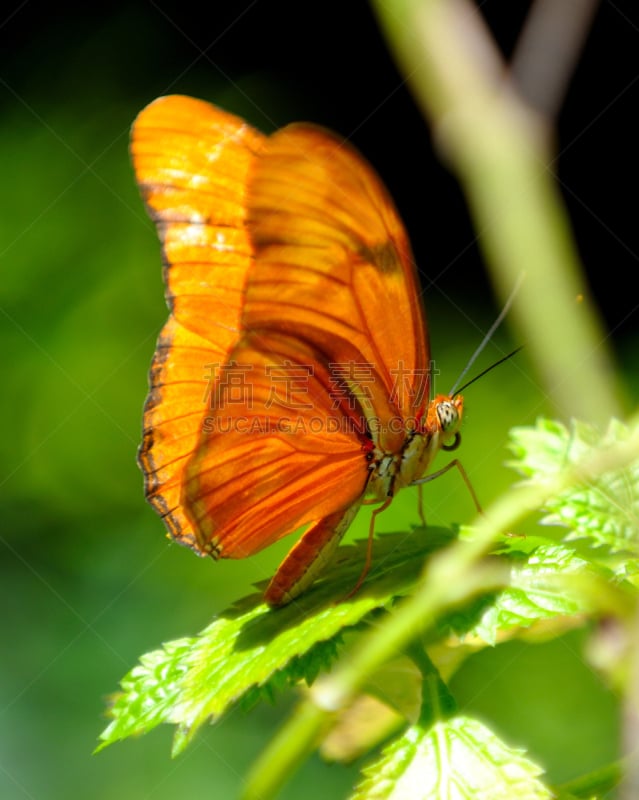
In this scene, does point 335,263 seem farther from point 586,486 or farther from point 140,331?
point 140,331

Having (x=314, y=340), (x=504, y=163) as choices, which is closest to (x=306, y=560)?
(x=314, y=340)

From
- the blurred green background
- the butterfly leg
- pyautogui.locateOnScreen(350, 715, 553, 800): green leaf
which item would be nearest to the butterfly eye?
the butterfly leg

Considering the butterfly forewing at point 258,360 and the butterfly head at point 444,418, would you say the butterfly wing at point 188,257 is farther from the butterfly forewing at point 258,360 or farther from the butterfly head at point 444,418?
the butterfly head at point 444,418

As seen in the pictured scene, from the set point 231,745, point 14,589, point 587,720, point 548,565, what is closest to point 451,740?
point 548,565

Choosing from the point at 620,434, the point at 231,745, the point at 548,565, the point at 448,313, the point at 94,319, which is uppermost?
the point at 94,319

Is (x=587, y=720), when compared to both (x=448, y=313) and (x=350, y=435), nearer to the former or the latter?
(x=350, y=435)

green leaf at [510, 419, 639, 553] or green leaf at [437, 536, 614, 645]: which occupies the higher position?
green leaf at [437, 536, 614, 645]

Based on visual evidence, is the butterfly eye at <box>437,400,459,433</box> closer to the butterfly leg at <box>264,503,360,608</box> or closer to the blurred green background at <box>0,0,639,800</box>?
the butterfly leg at <box>264,503,360,608</box>
